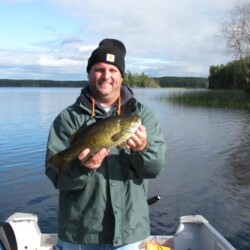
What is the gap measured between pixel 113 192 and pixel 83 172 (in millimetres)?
342

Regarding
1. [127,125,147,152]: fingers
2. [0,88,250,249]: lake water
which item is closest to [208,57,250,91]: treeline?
[0,88,250,249]: lake water

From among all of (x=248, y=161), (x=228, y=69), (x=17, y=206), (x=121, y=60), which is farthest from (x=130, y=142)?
(x=228, y=69)

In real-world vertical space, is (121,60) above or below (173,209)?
above

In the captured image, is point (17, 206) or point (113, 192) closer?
point (113, 192)

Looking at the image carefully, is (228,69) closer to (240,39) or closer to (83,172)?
(240,39)

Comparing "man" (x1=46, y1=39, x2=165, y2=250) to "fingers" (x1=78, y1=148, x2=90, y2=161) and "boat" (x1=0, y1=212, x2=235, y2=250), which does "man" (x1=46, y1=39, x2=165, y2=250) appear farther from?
"boat" (x1=0, y1=212, x2=235, y2=250)

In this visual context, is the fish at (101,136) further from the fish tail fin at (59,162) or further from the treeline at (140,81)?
the treeline at (140,81)

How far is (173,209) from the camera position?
10375 mm

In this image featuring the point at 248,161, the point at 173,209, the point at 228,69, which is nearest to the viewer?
the point at 173,209

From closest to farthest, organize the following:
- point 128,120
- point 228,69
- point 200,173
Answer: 1. point 128,120
2. point 200,173
3. point 228,69

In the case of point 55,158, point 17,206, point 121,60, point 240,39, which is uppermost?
point 240,39

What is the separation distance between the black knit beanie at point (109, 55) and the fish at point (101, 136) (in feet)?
2.03

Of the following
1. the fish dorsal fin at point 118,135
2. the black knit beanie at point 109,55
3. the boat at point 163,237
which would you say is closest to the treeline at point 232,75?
the boat at point 163,237

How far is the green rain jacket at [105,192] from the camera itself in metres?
3.35
